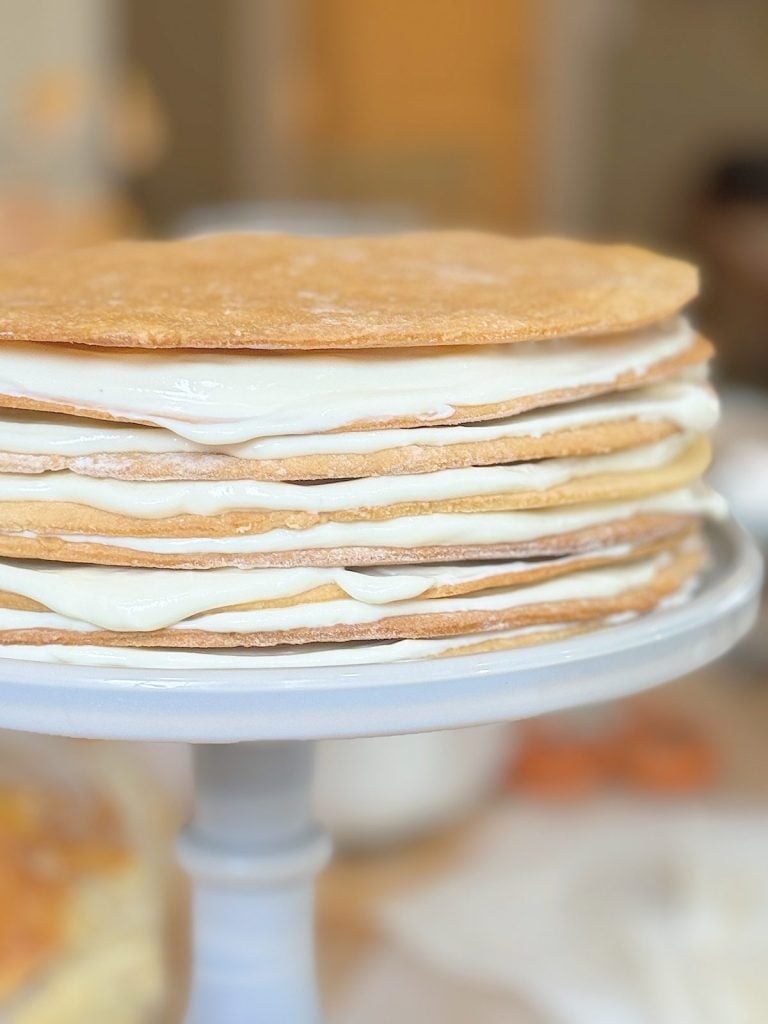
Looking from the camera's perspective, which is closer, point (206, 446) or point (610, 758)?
point (206, 446)

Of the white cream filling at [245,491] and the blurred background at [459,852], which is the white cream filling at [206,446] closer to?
the white cream filling at [245,491]

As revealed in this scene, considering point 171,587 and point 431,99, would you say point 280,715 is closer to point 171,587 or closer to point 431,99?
point 171,587

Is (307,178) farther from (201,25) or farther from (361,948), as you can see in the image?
(361,948)

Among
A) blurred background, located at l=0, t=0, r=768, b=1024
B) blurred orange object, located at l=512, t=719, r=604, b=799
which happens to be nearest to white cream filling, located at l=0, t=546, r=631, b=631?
blurred background, located at l=0, t=0, r=768, b=1024

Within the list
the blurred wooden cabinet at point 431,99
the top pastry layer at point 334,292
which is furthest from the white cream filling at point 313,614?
the blurred wooden cabinet at point 431,99

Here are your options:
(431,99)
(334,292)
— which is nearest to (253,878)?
(334,292)

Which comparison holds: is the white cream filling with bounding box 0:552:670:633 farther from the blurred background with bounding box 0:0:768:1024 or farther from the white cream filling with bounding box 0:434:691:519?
the blurred background with bounding box 0:0:768:1024
